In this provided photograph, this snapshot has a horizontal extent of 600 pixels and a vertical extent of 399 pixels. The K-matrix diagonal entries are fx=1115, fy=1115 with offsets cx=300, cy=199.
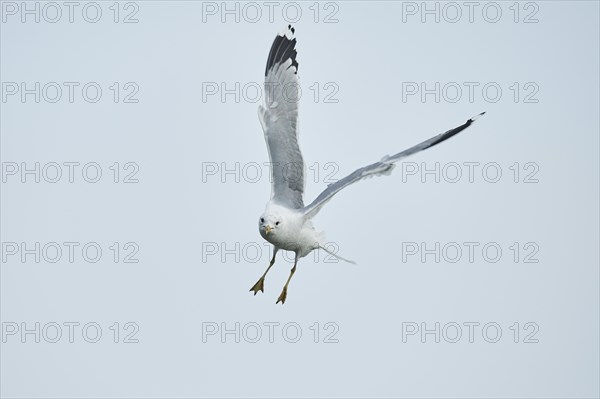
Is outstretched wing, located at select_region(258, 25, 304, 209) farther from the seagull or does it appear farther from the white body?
the white body

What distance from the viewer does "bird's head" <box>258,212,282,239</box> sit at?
944cm

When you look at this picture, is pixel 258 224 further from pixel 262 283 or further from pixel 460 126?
pixel 460 126

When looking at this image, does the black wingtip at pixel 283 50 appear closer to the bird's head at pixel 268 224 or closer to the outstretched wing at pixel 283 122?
the outstretched wing at pixel 283 122

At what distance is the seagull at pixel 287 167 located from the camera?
372 inches

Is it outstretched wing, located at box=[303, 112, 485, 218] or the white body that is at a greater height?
outstretched wing, located at box=[303, 112, 485, 218]

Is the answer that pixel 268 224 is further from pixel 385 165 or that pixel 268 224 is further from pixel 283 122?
pixel 283 122

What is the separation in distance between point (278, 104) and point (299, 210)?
1195 millimetres

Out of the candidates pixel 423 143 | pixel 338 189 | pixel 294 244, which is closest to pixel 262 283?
pixel 294 244

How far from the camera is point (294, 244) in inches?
392

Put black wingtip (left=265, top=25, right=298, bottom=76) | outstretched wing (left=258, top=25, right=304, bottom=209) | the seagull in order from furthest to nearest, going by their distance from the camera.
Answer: black wingtip (left=265, top=25, right=298, bottom=76) < outstretched wing (left=258, top=25, right=304, bottom=209) < the seagull

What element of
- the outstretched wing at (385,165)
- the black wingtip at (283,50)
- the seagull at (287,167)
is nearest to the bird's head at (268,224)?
the seagull at (287,167)

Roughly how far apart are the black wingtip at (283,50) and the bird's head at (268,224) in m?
1.85

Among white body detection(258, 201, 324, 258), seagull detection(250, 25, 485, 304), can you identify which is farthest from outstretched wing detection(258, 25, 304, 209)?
white body detection(258, 201, 324, 258)

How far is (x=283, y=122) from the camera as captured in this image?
416 inches
